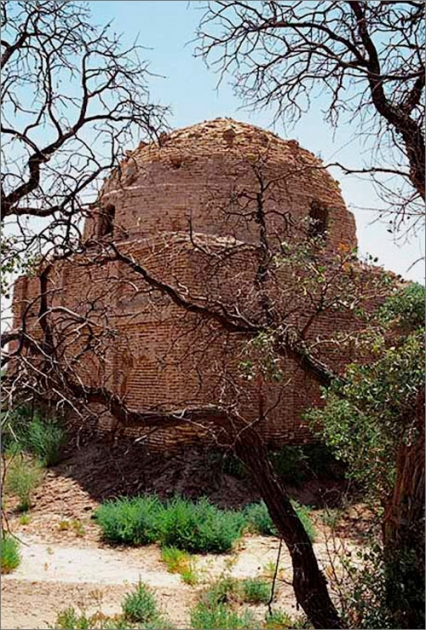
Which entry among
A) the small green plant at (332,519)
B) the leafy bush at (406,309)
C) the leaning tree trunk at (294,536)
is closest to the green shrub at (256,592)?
the small green plant at (332,519)

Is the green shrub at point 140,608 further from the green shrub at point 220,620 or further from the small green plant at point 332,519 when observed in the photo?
→ the small green plant at point 332,519

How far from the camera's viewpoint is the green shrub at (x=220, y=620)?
190 inches

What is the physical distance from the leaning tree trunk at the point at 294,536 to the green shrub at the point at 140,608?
3.95 feet

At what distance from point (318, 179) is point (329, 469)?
508 centimetres

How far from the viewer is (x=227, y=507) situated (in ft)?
30.3

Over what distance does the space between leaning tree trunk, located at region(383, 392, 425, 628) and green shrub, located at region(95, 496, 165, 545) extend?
439cm

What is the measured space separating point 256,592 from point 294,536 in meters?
1.54

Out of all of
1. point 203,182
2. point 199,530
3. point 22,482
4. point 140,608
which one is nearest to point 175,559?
point 199,530

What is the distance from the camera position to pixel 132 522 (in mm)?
8141

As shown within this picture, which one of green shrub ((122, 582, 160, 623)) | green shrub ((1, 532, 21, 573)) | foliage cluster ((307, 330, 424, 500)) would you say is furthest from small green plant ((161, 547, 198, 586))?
foliage cluster ((307, 330, 424, 500))

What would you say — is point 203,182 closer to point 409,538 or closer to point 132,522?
point 132,522

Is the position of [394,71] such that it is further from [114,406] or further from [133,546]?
[133,546]

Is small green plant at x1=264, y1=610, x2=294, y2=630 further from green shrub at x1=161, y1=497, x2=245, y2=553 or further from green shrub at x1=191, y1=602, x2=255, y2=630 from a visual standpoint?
green shrub at x1=161, y1=497, x2=245, y2=553

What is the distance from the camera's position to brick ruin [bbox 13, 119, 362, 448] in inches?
339
